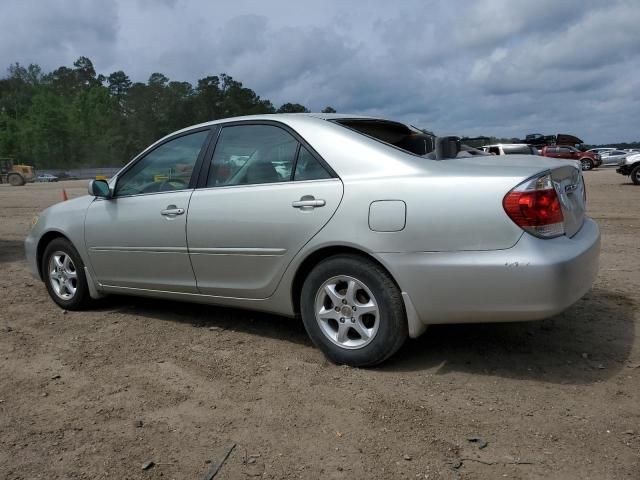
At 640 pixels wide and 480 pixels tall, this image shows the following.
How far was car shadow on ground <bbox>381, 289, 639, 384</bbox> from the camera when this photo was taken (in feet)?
11.4

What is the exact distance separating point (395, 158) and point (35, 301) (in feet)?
13.2

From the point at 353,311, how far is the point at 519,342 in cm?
124

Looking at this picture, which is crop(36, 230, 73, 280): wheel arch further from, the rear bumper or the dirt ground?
the rear bumper

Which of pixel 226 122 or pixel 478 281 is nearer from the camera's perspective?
pixel 478 281

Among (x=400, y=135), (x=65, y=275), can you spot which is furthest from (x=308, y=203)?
(x=65, y=275)

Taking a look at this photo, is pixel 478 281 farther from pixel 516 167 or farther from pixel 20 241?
pixel 20 241

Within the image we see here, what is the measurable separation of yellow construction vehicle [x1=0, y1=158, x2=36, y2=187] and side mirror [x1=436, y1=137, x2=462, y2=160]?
4751cm

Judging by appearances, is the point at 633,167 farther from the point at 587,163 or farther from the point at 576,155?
the point at 576,155

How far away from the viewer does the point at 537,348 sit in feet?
12.5

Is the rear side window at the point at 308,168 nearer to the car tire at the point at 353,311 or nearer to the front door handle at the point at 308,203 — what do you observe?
the front door handle at the point at 308,203

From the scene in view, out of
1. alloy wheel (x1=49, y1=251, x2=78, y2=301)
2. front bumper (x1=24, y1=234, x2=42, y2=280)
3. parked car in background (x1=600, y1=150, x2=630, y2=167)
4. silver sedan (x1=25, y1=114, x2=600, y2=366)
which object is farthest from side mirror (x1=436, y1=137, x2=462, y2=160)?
parked car in background (x1=600, y1=150, x2=630, y2=167)

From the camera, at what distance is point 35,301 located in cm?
562

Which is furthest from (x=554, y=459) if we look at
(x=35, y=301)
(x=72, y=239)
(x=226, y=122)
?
(x=35, y=301)

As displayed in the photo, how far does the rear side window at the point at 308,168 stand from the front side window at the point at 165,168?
983mm
